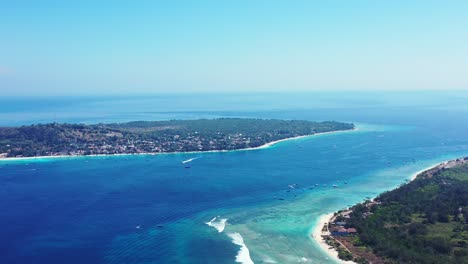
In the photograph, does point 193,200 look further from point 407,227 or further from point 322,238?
point 407,227

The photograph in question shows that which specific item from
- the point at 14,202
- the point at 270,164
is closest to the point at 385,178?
the point at 270,164

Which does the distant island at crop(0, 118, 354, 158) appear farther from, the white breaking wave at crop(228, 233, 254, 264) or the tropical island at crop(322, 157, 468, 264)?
the white breaking wave at crop(228, 233, 254, 264)

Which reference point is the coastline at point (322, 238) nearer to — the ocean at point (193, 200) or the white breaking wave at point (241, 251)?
the ocean at point (193, 200)

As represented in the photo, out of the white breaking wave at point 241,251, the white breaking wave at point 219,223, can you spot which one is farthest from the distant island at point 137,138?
the white breaking wave at point 241,251

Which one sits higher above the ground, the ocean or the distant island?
the distant island

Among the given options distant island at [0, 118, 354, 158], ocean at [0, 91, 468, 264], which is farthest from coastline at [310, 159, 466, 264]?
distant island at [0, 118, 354, 158]

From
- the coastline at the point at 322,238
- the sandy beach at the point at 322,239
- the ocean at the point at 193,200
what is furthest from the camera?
the ocean at the point at 193,200

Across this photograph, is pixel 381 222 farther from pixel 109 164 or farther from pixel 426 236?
pixel 109 164
